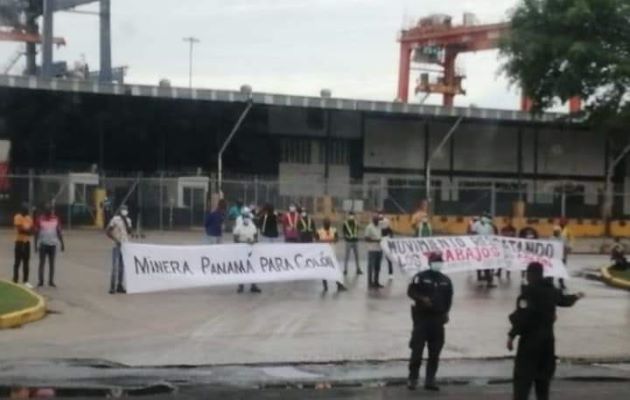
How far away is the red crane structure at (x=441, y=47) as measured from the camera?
6488 cm

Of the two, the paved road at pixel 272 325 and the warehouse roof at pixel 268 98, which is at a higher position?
the warehouse roof at pixel 268 98

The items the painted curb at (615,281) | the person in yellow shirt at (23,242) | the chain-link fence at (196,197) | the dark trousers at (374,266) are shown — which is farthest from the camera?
the chain-link fence at (196,197)

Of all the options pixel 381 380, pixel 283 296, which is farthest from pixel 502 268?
pixel 381 380

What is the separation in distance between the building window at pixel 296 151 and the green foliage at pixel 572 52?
32.7 ft

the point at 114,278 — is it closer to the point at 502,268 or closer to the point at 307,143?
the point at 502,268

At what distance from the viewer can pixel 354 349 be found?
16.7m

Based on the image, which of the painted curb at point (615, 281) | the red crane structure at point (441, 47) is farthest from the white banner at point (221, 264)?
the red crane structure at point (441, 47)

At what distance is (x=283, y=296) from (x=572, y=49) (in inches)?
1190

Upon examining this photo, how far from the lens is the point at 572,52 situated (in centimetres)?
5078

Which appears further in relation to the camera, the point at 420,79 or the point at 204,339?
the point at 420,79

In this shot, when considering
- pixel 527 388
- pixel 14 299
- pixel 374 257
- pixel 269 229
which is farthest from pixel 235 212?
pixel 527 388

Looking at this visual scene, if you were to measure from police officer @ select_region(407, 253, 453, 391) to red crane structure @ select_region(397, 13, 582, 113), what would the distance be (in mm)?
49630

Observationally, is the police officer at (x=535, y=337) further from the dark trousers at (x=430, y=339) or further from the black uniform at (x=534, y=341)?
the dark trousers at (x=430, y=339)

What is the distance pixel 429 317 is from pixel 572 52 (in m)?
39.4
